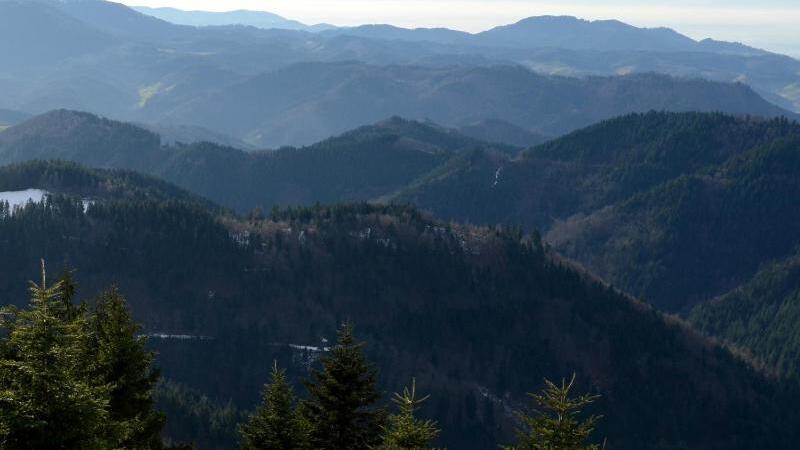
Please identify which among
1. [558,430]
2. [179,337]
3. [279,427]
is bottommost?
[179,337]

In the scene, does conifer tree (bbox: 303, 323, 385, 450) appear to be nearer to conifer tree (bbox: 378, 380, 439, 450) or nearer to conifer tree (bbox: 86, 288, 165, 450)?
conifer tree (bbox: 378, 380, 439, 450)

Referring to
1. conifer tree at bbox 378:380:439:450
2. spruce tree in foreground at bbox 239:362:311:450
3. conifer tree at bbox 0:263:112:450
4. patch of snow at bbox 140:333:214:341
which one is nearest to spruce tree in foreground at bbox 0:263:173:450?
conifer tree at bbox 0:263:112:450

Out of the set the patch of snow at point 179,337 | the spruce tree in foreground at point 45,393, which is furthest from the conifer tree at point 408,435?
the patch of snow at point 179,337

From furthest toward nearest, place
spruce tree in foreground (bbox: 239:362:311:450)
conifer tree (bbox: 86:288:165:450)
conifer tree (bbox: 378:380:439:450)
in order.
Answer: conifer tree (bbox: 86:288:165:450)
spruce tree in foreground (bbox: 239:362:311:450)
conifer tree (bbox: 378:380:439:450)

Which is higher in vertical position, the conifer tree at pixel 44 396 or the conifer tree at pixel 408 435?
the conifer tree at pixel 44 396

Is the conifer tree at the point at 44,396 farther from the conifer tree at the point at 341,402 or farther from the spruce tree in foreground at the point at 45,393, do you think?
the conifer tree at the point at 341,402

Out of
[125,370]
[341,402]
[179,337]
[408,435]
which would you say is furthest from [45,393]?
[179,337]

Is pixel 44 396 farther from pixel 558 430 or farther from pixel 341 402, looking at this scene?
pixel 558 430
